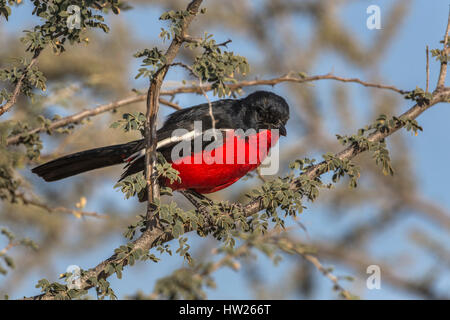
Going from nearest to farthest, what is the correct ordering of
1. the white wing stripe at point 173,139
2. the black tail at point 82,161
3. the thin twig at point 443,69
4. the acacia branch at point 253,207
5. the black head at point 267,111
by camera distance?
the acacia branch at point 253,207 < the thin twig at point 443,69 < the white wing stripe at point 173,139 < the black tail at point 82,161 < the black head at point 267,111

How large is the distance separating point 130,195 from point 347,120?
496cm

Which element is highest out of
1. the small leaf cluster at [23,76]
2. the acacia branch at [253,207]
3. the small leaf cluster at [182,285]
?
the small leaf cluster at [23,76]

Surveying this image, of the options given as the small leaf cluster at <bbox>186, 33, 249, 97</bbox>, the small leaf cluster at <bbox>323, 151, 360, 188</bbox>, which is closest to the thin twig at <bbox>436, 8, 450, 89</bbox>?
the small leaf cluster at <bbox>323, 151, 360, 188</bbox>

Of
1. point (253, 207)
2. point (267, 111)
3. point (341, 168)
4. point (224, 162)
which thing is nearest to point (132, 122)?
point (253, 207)

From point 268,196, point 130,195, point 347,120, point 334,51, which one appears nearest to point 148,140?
point 130,195

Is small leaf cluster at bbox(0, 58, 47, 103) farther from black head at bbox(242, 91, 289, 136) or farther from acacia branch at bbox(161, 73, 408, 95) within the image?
black head at bbox(242, 91, 289, 136)

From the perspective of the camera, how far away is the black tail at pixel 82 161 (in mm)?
3766

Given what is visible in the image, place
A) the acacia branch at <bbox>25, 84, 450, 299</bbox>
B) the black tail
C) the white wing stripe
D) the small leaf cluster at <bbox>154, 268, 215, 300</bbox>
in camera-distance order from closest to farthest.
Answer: the small leaf cluster at <bbox>154, 268, 215, 300</bbox> < the acacia branch at <bbox>25, 84, 450, 299</bbox> < the white wing stripe < the black tail

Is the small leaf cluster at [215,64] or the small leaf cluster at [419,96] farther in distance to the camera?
the small leaf cluster at [419,96]

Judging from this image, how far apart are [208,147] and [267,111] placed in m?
0.58

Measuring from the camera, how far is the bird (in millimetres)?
3648

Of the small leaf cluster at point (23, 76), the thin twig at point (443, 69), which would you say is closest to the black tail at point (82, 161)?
the small leaf cluster at point (23, 76)

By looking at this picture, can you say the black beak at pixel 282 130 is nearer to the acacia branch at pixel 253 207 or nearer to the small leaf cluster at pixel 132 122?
the acacia branch at pixel 253 207

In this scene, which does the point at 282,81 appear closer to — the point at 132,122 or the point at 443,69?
the point at 443,69
